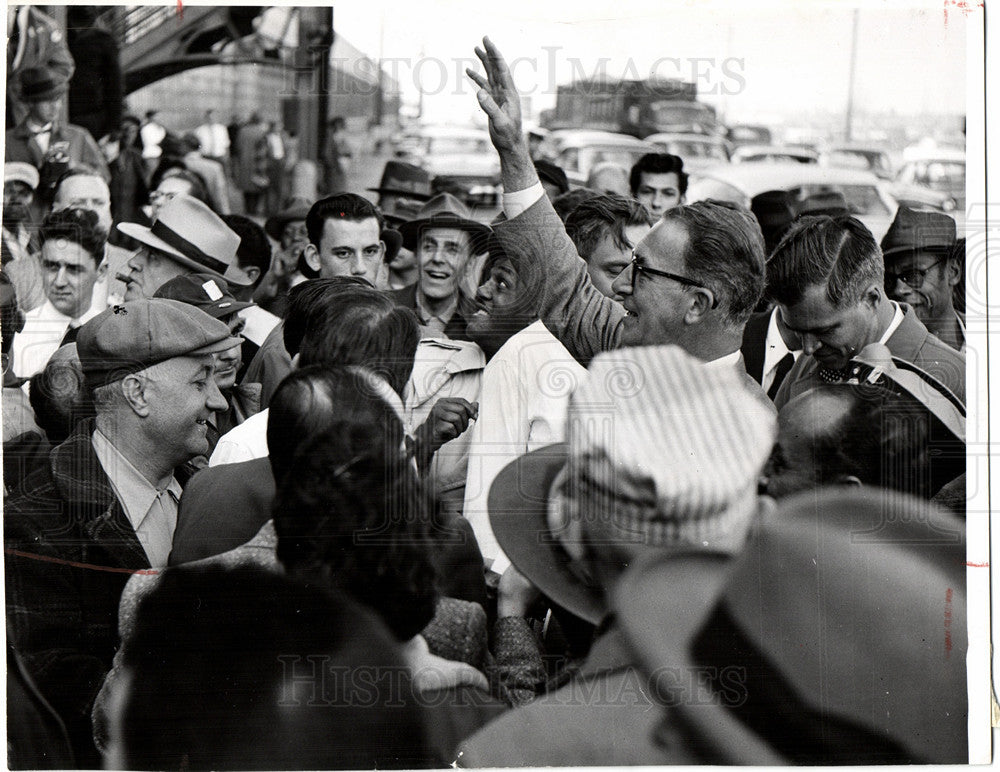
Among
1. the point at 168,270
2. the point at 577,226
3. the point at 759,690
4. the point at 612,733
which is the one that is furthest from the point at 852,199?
the point at 168,270

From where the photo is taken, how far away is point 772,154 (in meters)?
4.74

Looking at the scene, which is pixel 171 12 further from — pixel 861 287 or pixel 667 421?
pixel 861 287

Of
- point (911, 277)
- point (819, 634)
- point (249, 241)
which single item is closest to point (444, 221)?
point (249, 241)

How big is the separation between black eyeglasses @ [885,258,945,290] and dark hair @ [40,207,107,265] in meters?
2.79

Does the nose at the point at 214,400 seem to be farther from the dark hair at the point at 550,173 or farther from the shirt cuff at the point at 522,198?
the dark hair at the point at 550,173

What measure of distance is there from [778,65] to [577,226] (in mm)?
908

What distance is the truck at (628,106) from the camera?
4.68 metres

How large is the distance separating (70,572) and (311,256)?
1398 mm

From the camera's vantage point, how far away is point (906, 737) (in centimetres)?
473

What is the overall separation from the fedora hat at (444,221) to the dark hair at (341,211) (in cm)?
11

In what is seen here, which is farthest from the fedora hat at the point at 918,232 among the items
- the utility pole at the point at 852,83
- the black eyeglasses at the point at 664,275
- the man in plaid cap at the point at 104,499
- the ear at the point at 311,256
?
the man in plaid cap at the point at 104,499

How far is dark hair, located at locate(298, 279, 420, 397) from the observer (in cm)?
468

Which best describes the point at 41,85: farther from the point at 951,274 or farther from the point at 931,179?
the point at 951,274

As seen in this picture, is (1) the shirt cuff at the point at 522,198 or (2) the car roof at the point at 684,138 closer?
(1) the shirt cuff at the point at 522,198
